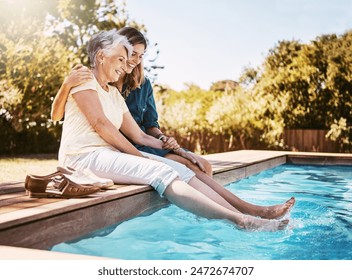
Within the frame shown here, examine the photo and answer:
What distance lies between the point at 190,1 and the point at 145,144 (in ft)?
53.6

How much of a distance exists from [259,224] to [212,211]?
303 millimetres

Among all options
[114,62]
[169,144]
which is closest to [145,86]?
[169,144]

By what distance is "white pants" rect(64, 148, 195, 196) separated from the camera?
3.29 metres

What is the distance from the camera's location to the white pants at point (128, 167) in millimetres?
3287

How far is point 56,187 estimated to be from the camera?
3.06m

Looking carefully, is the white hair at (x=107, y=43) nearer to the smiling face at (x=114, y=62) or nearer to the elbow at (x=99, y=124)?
the smiling face at (x=114, y=62)

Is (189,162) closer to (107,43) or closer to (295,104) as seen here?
(107,43)

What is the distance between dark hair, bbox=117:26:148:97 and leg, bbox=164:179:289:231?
125 cm

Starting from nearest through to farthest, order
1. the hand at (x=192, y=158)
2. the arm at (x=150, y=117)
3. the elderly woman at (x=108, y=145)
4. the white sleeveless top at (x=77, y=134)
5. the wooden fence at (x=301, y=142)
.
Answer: the elderly woman at (x=108, y=145)
the white sleeveless top at (x=77, y=134)
the hand at (x=192, y=158)
the arm at (x=150, y=117)
the wooden fence at (x=301, y=142)

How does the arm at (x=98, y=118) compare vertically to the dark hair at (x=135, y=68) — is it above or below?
below

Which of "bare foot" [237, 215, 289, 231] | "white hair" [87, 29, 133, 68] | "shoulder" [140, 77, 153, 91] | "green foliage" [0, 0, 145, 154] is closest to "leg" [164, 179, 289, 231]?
"bare foot" [237, 215, 289, 231]

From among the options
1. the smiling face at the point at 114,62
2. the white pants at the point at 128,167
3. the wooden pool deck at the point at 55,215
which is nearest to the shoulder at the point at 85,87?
the smiling face at the point at 114,62

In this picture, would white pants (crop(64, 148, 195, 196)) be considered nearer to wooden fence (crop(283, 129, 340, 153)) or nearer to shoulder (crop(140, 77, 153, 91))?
shoulder (crop(140, 77, 153, 91))

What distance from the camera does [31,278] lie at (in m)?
1.90
